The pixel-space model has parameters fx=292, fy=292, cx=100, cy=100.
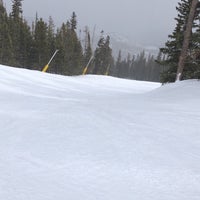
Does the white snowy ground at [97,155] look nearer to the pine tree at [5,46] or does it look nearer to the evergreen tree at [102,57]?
the pine tree at [5,46]

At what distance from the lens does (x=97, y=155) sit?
167 inches

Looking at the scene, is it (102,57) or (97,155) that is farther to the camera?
(102,57)

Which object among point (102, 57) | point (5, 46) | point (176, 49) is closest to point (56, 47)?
point (5, 46)

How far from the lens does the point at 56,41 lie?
5216 cm

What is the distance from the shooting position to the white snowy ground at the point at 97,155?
10.7 ft

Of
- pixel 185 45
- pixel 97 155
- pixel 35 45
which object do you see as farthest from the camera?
pixel 35 45

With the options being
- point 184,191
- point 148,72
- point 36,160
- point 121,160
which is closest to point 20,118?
point 36,160

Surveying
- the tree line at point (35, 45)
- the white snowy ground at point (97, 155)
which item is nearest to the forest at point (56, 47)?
the tree line at point (35, 45)

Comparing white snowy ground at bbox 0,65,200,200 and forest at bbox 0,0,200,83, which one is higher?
forest at bbox 0,0,200,83

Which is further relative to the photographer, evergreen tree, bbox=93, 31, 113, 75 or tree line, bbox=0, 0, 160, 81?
evergreen tree, bbox=93, 31, 113, 75

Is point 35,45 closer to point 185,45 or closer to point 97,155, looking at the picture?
point 185,45

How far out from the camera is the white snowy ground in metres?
3.26

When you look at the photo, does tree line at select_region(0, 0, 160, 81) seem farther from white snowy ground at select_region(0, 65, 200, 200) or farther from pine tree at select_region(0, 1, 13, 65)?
white snowy ground at select_region(0, 65, 200, 200)

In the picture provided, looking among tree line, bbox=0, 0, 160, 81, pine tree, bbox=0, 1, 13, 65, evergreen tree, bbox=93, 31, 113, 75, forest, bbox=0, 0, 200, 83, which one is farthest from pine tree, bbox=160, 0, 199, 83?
evergreen tree, bbox=93, 31, 113, 75
